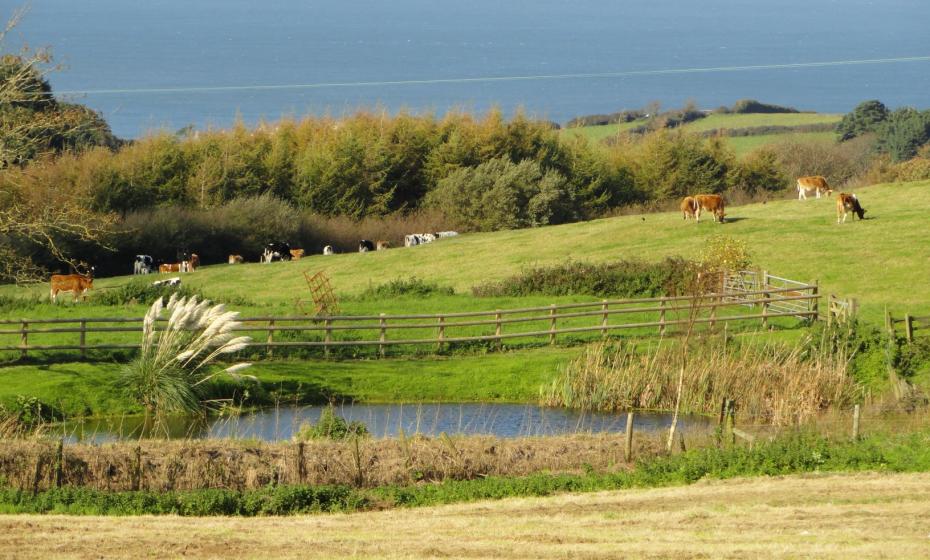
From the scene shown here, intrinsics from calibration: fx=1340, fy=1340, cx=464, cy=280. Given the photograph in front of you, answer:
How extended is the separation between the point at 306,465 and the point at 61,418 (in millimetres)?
10388

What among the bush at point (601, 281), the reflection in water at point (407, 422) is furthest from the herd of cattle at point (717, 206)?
the reflection in water at point (407, 422)

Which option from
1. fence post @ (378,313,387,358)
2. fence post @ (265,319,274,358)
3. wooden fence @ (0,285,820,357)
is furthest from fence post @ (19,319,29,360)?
fence post @ (378,313,387,358)

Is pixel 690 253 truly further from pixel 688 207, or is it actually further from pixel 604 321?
pixel 604 321

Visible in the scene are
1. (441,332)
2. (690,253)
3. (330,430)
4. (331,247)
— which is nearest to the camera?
(330,430)

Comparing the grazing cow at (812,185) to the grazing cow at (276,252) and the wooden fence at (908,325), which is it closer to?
the grazing cow at (276,252)

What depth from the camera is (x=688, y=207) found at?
57.9 meters

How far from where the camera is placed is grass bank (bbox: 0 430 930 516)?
21000mm

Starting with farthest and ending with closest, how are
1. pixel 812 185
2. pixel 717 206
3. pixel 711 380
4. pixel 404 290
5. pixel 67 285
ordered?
pixel 812 185
pixel 717 206
pixel 67 285
pixel 404 290
pixel 711 380

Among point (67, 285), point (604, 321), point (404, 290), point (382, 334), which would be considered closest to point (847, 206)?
point (404, 290)

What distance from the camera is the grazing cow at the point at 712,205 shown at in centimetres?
5653

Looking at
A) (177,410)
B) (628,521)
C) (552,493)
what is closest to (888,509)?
(628,521)

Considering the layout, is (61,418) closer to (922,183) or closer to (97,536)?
(97,536)

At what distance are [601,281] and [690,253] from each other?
6466 mm

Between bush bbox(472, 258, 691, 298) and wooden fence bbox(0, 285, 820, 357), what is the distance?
2.63 metres
